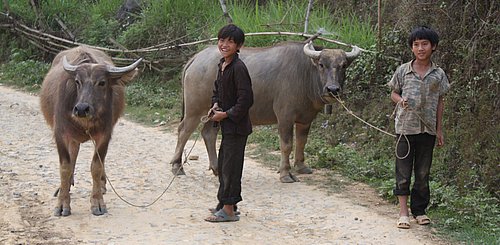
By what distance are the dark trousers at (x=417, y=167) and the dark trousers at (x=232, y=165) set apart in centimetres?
125

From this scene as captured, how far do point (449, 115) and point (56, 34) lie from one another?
37.7ft

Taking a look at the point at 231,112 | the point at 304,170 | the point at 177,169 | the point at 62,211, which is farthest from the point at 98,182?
the point at 304,170

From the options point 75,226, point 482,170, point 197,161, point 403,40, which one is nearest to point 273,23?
point 403,40

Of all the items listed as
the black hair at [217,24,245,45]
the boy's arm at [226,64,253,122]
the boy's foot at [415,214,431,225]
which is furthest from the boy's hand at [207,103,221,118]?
the boy's foot at [415,214,431,225]

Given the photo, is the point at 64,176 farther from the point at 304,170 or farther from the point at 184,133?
the point at 304,170

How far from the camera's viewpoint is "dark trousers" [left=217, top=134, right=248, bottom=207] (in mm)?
5551

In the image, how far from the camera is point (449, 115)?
7656 millimetres

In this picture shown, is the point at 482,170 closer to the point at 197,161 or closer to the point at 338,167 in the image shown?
the point at 338,167

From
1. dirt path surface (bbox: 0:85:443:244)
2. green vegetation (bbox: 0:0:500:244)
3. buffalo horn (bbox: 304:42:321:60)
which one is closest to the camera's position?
dirt path surface (bbox: 0:85:443:244)

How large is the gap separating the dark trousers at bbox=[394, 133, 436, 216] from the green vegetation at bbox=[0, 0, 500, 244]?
0.78ft

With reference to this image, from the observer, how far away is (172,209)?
20.1ft

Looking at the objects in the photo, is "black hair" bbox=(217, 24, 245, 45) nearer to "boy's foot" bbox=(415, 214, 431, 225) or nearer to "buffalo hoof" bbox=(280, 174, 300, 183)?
"boy's foot" bbox=(415, 214, 431, 225)

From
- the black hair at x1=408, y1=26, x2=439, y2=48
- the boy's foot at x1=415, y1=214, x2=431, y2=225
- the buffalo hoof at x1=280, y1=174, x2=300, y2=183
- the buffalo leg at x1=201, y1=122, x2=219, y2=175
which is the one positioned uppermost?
the black hair at x1=408, y1=26, x2=439, y2=48

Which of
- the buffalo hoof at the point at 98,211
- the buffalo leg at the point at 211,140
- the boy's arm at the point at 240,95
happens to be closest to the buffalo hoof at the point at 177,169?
the buffalo leg at the point at 211,140
